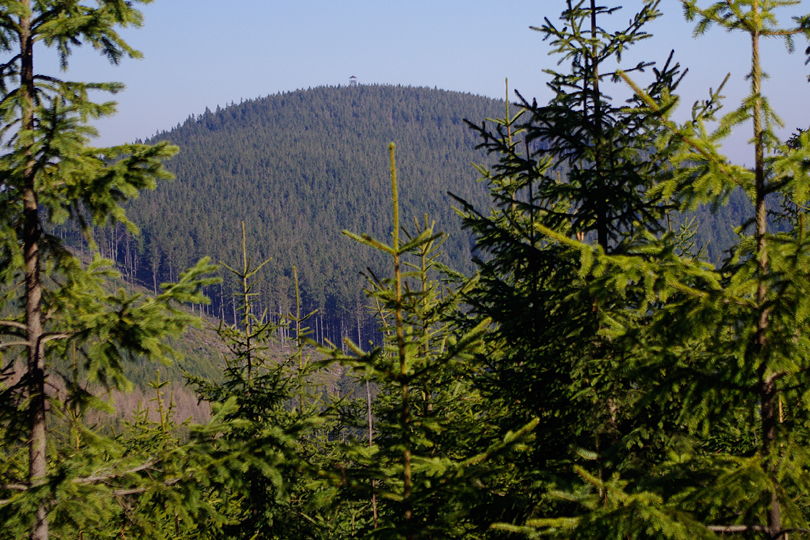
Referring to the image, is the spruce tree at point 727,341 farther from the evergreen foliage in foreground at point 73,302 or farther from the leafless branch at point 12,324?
the leafless branch at point 12,324

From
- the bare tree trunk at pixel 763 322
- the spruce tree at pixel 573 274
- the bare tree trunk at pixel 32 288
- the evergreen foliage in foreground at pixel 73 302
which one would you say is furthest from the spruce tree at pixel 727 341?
the bare tree trunk at pixel 32 288

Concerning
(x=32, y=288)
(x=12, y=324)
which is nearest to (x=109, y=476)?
(x=12, y=324)

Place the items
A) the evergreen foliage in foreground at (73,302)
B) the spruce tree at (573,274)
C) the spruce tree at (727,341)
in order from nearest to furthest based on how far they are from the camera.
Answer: the spruce tree at (727,341), the evergreen foliage in foreground at (73,302), the spruce tree at (573,274)

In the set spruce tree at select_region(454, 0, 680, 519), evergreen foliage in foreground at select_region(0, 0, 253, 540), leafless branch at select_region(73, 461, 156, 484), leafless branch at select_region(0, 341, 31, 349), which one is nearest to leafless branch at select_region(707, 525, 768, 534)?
spruce tree at select_region(454, 0, 680, 519)

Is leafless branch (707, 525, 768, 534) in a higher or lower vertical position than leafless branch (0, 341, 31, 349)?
lower

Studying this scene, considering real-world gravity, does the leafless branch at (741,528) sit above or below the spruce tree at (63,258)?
below

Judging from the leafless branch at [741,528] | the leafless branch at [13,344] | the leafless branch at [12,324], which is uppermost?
the leafless branch at [12,324]

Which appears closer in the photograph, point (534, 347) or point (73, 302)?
point (73, 302)

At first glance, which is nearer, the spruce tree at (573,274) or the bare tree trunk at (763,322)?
the bare tree trunk at (763,322)

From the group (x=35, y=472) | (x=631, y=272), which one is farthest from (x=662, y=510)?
(x=35, y=472)

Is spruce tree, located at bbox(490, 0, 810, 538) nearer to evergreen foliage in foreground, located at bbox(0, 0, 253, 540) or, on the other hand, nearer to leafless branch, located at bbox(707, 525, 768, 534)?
leafless branch, located at bbox(707, 525, 768, 534)

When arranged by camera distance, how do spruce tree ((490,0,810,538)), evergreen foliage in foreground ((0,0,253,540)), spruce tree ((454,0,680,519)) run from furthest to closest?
spruce tree ((454,0,680,519)) → evergreen foliage in foreground ((0,0,253,540)) → spruce tree ((490,0,810,538))

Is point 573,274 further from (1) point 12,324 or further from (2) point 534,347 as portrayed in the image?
(1) point 12,324

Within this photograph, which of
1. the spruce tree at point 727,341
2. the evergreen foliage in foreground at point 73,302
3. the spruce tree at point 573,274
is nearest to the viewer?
the spruce tree at point 727,341
